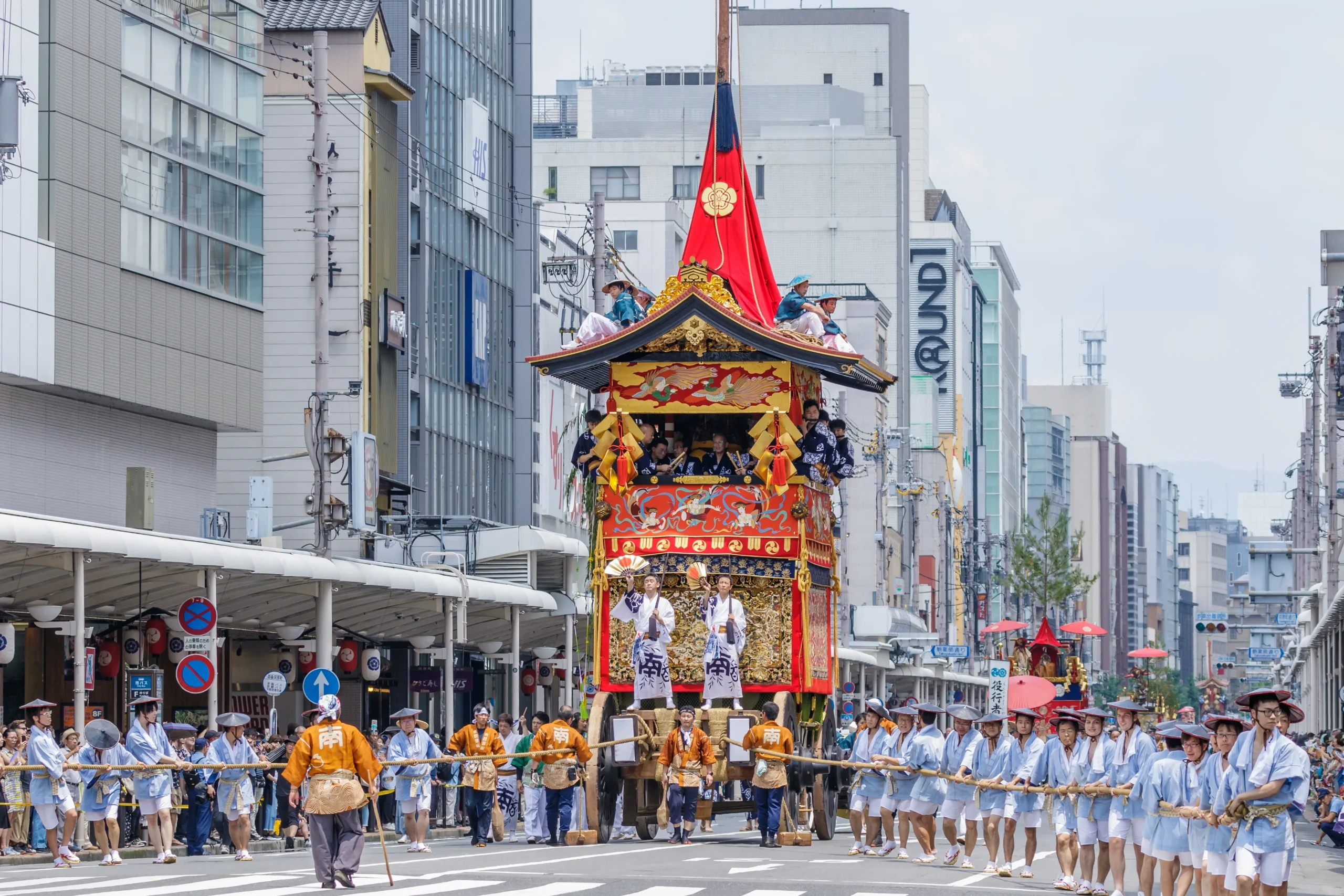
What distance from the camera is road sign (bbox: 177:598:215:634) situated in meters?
27.6

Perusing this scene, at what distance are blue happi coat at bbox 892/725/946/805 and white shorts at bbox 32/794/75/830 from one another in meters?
8.98

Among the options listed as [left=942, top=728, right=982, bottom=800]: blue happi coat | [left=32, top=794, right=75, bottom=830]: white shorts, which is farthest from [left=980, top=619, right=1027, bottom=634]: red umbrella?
[left=32, top=794, right=75, bottom=830]: white shorts

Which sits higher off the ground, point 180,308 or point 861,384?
point 180,308

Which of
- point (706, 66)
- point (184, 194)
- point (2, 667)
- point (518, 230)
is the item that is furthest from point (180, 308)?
point (706, 66)

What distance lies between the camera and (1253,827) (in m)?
16.4

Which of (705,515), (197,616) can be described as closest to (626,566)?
(705,515)

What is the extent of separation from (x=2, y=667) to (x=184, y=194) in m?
11.8

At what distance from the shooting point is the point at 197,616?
90.7 feet

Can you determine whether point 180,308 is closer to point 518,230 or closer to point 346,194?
point 346,194

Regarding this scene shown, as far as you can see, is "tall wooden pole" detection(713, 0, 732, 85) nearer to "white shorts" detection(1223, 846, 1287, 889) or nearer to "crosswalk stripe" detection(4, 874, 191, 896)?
"crosswalk stripe" detection(4, 874, 191, 896)

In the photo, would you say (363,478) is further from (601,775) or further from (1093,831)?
(1093,831)

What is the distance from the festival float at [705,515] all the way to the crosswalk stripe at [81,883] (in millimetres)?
6338

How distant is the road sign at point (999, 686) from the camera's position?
3780cm

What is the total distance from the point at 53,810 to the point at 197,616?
14.0ft
